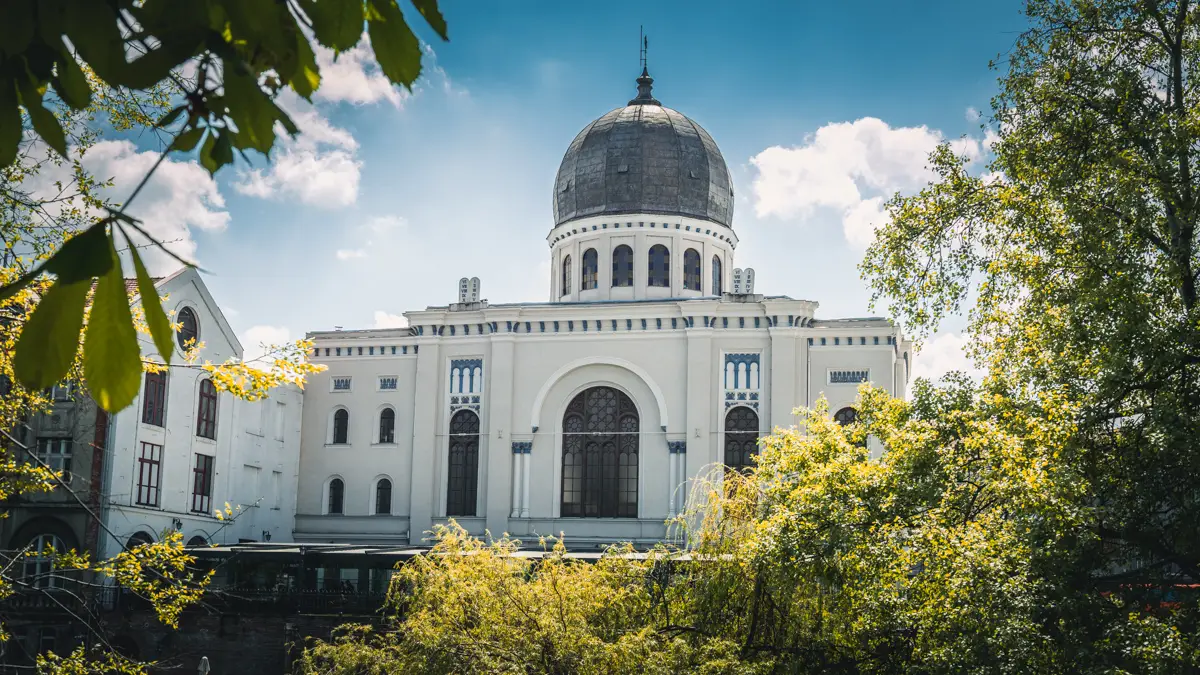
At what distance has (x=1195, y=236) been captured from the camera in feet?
41.4

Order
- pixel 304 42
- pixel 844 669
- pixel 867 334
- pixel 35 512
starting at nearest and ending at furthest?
pixel 304 42 → pixel 844 669 → pixel 35 512 → pixel 867 334

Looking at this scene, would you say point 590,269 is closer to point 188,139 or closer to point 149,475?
point 149,475

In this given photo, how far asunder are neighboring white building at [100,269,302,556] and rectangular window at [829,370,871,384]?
1508 cm

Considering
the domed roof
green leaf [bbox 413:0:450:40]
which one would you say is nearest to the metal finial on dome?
the domed roof

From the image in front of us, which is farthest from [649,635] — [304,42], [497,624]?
[304,42]

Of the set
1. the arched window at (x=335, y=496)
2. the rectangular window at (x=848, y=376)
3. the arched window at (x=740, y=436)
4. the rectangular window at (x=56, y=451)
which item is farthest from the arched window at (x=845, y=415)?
the rectangular window at (x=56, y=451)

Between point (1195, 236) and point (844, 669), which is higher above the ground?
point (1195, 236)

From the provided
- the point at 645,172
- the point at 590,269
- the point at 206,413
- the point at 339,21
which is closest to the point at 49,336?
the point at 339,21

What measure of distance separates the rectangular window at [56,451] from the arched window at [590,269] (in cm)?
1478

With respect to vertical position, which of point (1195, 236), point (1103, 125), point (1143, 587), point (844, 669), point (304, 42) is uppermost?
point (1103, 125)

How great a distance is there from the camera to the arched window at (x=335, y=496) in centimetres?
3472

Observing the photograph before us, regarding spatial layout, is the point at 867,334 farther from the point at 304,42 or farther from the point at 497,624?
the point at 304,42

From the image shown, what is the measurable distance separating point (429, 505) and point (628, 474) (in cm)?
561

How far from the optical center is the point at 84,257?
1.90 meters
